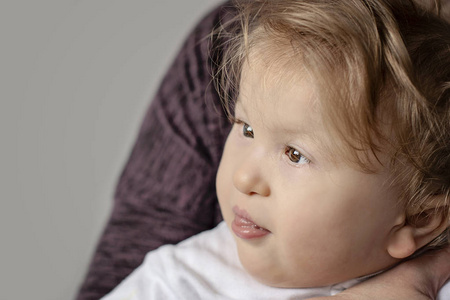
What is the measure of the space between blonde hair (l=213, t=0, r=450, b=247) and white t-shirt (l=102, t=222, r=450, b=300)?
0.23m

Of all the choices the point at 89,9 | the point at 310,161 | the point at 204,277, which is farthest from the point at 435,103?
the point at 89,9

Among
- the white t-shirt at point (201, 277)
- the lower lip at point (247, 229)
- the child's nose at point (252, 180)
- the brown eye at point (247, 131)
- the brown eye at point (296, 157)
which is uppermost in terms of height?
the brown eye at point (247, 131)

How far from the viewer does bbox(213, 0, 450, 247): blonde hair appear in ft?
2.74

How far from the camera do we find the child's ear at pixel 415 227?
0.95 metres

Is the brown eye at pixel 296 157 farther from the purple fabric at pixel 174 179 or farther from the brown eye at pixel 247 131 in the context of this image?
the purple fabric at pixel 174 179

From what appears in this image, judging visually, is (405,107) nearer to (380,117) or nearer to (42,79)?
(380,117)

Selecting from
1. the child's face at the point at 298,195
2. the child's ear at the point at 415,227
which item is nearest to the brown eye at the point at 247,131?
the child's face at the point at 298,195

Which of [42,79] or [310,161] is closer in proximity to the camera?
[310,161]

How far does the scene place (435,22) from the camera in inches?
36.4

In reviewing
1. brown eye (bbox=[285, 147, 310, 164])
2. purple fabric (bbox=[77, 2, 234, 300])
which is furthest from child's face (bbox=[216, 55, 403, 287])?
purple fabric (bbox=[77, 2, 234, 300])

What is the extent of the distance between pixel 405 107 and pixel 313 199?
0.56 ft

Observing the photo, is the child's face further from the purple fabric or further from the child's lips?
the purple fabric

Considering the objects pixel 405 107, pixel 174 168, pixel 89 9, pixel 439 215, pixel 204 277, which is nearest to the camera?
pixel 405 107

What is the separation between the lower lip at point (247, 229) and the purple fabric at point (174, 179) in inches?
11.9
